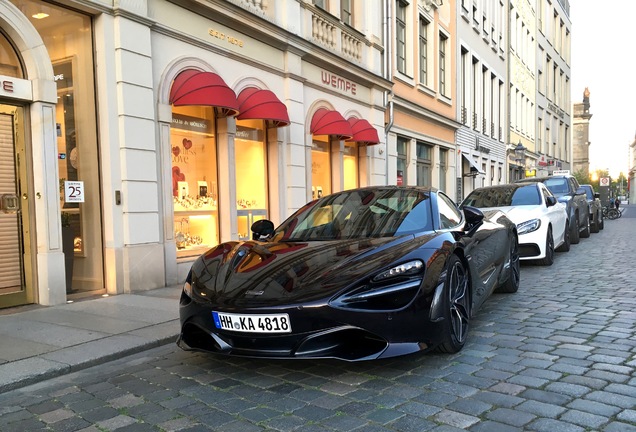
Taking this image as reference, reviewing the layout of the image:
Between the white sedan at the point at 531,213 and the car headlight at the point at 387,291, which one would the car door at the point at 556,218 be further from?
the car headlight at the point at 387,291

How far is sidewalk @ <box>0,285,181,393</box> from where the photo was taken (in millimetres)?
4016

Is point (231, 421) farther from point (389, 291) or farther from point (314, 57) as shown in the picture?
point (314, 57)

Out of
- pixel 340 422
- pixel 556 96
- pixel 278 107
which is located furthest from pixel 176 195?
pixel 556 96

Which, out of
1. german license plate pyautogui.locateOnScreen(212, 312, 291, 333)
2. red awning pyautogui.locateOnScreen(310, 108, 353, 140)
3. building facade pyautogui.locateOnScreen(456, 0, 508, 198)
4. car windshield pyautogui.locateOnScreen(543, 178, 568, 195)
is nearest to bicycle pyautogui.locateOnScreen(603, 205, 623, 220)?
building facade pyautogui.locateOnScreen(456, 0, 508, 198)

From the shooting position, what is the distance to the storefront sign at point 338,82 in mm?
12876

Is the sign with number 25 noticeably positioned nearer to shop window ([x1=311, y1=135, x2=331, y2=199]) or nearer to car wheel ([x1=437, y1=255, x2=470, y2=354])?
car wheel ([x1=437, y1=255, x2=470, y2=354])

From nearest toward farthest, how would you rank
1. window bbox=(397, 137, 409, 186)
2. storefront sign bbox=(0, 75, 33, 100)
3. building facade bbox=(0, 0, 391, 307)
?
storefront sign bbox=(0, 75, 33, 100)
building facade bbox=(0, 0, 391, 307)
window bbox=(397, 137, 409, 186)

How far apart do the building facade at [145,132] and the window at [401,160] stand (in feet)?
17.6

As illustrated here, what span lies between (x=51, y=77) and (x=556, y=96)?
4804 cm

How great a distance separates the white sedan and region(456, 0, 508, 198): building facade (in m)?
12.8

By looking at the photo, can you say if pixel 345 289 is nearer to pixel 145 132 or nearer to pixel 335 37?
pixel 145 132

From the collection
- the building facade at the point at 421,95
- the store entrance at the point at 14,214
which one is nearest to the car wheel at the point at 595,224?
the building facade at the point at 421,95

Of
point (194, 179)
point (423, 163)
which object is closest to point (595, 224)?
point (423, 163)

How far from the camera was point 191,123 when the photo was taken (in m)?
9.12
